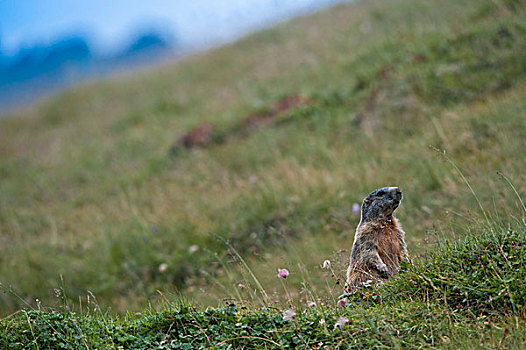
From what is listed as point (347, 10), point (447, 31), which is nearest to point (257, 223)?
point (447, 31)

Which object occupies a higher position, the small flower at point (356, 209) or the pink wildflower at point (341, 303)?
the pink wildflower at point (341, 303)

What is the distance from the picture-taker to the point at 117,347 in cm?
331

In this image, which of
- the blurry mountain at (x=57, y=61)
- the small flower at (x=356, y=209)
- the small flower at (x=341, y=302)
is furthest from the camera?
the blurry mountain at (x=57, y=61)

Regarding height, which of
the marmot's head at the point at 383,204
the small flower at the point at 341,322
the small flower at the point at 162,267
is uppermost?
the marmot's head at the point at 383,204

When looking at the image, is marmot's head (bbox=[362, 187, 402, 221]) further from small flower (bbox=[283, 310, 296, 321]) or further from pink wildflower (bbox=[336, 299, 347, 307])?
small flower (bbox=[283, 310, 296, 321])

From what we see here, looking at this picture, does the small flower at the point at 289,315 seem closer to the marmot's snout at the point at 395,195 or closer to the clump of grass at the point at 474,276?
the clump of grass at the point at 474,276

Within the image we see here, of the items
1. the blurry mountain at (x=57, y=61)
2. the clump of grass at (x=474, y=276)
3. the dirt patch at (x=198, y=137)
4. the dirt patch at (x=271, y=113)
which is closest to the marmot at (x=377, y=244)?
the clump of grass at (x=474, y=276)

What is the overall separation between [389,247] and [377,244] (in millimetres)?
133

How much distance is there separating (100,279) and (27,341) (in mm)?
4198

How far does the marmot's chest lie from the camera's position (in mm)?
3996

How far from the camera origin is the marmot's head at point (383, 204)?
409 centimetres

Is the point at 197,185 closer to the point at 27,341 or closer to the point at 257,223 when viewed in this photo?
the point at 257,223

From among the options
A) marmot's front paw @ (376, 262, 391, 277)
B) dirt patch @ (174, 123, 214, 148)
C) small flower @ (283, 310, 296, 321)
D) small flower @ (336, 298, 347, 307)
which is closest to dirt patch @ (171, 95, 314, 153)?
dirt patch @ (174, 123, 214, 148)

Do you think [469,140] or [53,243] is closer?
[469,140]
